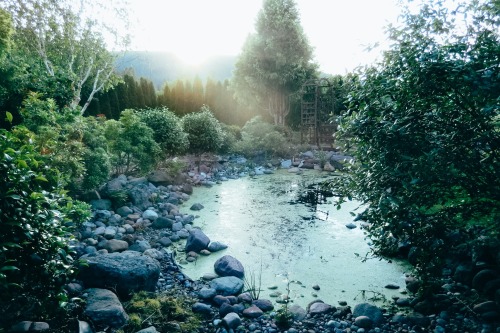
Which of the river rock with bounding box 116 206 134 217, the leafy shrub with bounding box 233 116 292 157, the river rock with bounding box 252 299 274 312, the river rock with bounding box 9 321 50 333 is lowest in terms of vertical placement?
the river rock with bounding box 252 299 274 312

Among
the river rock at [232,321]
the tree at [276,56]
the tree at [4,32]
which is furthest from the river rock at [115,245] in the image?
the tree at [276,56]

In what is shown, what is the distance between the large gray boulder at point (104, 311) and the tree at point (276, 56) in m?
17.0

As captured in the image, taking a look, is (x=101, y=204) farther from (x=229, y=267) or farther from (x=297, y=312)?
(x=297, y=312)

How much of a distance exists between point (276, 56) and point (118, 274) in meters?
17.7

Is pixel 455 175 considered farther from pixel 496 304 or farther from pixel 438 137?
pixel 496 304

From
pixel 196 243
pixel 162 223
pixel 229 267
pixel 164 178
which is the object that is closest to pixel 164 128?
pixel 164 178

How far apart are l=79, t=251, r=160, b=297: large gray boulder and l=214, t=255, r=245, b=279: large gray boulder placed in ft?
3.60

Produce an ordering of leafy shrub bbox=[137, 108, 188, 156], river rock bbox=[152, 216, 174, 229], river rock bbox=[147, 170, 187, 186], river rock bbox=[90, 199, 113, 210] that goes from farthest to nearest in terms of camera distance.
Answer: leafy shrub bbox=[137, 108, 188, 156] < river rock bbox=[147, 170, 187, 186] < river rock bbox=[90, 199, 113, 210] < river rock bbox=[152, 216, 174, 229]

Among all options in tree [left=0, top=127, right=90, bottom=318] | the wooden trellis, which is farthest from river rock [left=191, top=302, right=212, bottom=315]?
the wooden trellis

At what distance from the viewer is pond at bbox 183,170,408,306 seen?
4809mm

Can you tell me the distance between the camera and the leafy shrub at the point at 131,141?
850 centimetres

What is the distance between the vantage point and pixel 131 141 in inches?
343

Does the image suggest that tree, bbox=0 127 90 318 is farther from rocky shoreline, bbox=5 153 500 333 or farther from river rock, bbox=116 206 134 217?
river rock, bbox=116 206 134 217

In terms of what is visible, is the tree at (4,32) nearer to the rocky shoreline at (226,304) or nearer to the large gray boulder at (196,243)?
the rocky shoreline at (226,304)
